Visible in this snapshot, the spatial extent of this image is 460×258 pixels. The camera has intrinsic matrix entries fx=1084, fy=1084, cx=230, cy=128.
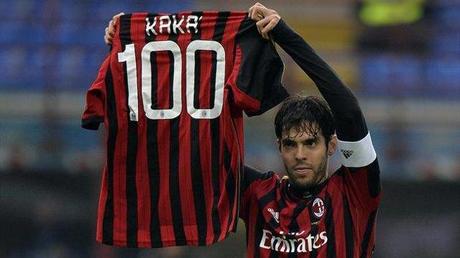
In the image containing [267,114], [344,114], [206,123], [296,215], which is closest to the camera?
[344,114]

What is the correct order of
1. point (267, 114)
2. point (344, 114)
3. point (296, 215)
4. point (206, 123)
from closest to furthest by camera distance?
point (344, 114), point (296, 215), point (206, 123), point (267, 114)

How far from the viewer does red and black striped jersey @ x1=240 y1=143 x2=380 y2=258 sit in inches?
133

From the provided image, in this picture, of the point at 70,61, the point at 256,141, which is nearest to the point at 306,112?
the point at 256,141

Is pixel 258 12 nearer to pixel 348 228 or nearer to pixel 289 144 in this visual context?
pixel 289 144

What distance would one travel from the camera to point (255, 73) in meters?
3.52

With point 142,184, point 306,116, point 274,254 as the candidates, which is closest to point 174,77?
point 142,184

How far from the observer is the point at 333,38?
900cm

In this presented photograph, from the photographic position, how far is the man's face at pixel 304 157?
11.1 ft

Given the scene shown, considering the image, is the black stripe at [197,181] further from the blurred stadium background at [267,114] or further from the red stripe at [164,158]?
the blurred stadium background at [267,114]

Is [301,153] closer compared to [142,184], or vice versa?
[301,153]

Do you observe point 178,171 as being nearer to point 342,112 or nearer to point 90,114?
point 90,114

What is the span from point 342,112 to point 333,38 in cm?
575

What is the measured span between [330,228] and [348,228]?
0.06m

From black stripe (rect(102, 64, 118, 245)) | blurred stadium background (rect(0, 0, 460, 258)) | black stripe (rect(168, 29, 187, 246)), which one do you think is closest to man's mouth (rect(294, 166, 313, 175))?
black stripe (rect(168, 29, 187, 246))
